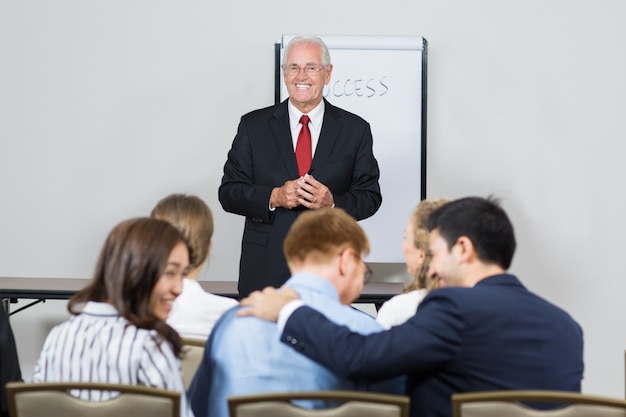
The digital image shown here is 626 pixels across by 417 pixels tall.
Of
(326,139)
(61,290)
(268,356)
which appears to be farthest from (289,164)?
(268,356)

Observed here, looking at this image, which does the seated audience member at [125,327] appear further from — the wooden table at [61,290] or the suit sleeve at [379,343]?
the wooden table at [61,290]

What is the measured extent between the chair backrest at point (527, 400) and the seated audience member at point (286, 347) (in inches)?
14.2

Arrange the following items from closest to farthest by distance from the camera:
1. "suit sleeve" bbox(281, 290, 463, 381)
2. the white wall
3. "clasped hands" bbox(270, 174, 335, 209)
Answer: "suit sleeve" bbox(281, 290, 463, 381) → "clasped hands" bbox(270, 174, 335, 209) → the white wall

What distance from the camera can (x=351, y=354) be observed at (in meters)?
2.14

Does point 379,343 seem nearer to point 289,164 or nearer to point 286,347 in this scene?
point 286,347

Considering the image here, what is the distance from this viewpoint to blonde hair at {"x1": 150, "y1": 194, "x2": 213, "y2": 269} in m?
3.13

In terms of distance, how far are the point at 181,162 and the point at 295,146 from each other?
1303 mm

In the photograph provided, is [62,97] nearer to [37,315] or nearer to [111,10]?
[111,10]

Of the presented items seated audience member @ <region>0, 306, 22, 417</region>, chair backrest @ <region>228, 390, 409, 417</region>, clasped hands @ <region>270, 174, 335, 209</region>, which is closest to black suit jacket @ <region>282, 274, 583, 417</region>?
chair backrest @ <region>228, 390, 409, 417</region>

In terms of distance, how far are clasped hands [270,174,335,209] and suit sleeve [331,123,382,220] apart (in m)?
0.17

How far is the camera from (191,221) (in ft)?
10.3

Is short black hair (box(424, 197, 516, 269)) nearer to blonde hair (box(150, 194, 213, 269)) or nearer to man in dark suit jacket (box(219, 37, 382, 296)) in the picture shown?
blonde hair (box(150, 194, 213, 269))

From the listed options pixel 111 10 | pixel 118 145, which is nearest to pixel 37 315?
pixel 118 145

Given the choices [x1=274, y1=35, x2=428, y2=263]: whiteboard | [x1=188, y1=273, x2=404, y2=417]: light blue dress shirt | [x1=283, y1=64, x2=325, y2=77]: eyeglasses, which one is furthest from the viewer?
[x1=274, y1=35, x2=428, y2=263]: whiteboard
